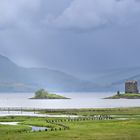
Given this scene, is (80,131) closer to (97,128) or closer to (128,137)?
(97,128)

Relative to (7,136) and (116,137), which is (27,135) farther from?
(116,137)

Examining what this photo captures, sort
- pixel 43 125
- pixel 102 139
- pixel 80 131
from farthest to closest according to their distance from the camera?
1. pixel 43 125
2. pixel 80 131
3. pixel 102 139

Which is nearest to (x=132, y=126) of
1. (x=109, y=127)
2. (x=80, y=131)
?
(x=109, y=127)

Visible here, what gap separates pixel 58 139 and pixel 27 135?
8.70m

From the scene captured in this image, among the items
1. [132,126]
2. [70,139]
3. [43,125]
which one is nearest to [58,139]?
[70,139]

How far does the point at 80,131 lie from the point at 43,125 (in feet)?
86.6

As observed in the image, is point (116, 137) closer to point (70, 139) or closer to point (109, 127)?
point (70, 139)

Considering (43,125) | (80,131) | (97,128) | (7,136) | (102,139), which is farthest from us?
(43,125)

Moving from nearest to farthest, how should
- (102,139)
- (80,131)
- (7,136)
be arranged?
(102,139)
(7,136)
(80,131)

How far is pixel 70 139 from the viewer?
88.3 metres

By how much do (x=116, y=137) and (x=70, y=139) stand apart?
31.7 ft

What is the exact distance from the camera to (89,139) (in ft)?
290

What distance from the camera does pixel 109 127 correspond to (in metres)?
110

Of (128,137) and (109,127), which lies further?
(109,127)
